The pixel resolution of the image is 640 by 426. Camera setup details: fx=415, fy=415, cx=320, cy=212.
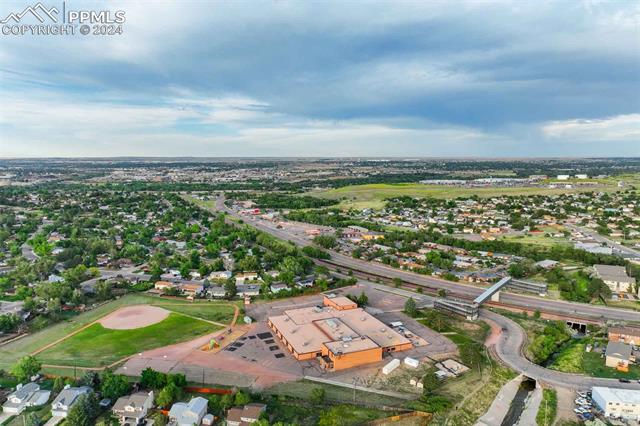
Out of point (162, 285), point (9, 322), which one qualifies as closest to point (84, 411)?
point (9, 322)

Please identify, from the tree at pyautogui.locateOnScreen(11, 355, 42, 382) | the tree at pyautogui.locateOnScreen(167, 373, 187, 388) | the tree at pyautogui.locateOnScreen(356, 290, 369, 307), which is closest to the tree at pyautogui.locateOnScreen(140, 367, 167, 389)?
the tree at pyautogui.locateOnScreen(167, 373, 187, 388)

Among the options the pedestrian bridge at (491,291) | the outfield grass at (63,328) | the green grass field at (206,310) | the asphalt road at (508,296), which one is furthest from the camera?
the pedestrian bridge at (491,291)

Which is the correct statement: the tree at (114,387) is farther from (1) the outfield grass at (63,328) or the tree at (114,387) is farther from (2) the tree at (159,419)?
A: (1) the outfield grass at (63,328)

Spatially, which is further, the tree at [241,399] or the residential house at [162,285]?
the residential house at [162,285]

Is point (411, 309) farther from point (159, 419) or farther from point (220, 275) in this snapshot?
point (159, 419)

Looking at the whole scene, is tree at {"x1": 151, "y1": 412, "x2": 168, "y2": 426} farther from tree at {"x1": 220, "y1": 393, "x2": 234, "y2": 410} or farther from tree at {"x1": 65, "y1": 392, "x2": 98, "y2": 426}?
tree at {"x1": 65, "y1": 392, "x2": 98, "y2": 426}

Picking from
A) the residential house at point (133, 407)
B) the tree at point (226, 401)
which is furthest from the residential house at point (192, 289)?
the tree at point (226, 401)
